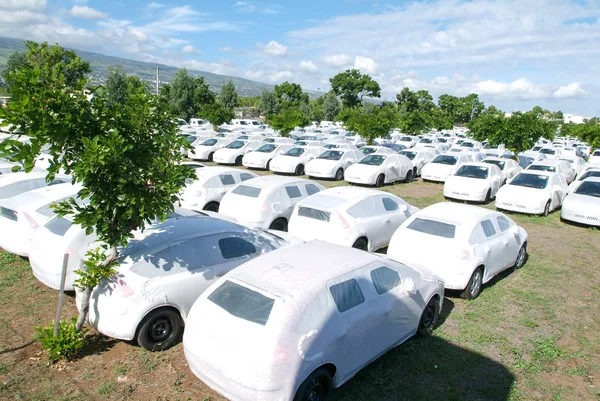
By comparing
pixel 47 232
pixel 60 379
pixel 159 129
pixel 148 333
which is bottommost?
pixel 60 379

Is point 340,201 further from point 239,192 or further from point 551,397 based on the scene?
point 551,397

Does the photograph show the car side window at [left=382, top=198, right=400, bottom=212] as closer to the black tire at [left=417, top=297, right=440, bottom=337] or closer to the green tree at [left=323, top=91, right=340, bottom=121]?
the black tire at [left=417, top=297, right=440, bottom=337]

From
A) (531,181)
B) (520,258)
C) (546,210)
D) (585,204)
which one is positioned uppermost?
(531,181)

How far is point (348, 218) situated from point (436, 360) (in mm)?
3763

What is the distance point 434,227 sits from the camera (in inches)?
312

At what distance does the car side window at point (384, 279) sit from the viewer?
5.31 metres

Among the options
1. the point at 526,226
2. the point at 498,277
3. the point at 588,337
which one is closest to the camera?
the point at 588,337

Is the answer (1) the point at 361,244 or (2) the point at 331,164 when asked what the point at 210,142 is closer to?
(2) the point at 331,164

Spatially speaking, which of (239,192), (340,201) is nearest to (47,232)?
(239,192)

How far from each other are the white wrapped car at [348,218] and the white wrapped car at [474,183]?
6842 mm

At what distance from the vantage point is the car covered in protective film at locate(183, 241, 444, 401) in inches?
161

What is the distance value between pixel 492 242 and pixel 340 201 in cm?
311

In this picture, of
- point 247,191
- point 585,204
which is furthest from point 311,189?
point 585,204

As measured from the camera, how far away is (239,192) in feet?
35.4
